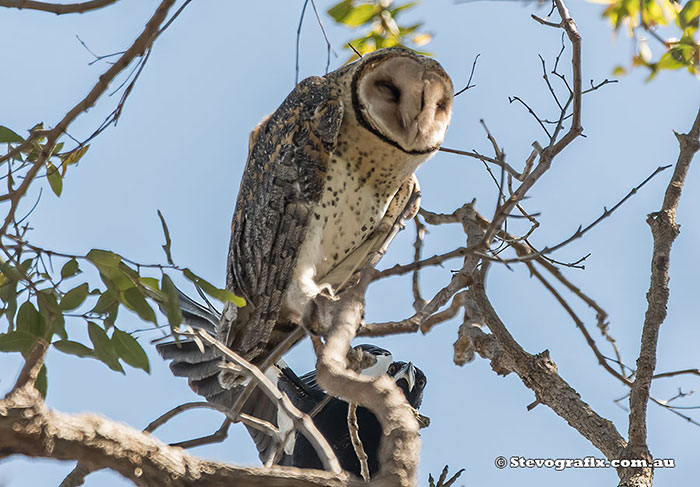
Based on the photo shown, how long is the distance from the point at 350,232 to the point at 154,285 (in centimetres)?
141

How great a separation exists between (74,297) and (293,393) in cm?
172

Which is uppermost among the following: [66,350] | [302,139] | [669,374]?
[302,139]

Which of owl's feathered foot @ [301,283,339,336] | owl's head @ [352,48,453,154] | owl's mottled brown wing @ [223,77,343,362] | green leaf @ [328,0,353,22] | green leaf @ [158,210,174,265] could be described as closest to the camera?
green leaf @ [158,210,174,265]

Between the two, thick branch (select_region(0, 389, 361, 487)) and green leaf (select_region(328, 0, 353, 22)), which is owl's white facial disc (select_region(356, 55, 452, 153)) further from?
thick branch (select_region(0, 389, 361, 487))

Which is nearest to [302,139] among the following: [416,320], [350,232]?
[350,232]

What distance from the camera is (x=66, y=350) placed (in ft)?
5.79

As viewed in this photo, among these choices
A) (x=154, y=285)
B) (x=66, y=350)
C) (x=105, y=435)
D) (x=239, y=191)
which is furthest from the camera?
(x=239, y=191)

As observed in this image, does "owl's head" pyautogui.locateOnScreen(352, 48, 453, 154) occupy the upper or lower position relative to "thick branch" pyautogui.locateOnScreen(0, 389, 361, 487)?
upper

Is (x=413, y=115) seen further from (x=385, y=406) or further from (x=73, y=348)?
(x=385, y=406)

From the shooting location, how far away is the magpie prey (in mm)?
3240

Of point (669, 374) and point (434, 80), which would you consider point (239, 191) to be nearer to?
point (434, 80)

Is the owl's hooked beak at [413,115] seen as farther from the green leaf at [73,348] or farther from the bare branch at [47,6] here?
the green leaf at [73,348]

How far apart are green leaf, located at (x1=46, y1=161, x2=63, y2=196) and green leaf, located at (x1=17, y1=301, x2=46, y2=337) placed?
1.51ft

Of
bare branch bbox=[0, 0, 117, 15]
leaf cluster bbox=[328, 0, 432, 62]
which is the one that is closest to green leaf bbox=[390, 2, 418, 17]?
leaf cluster bbox=[328, 0, 432, 62]
